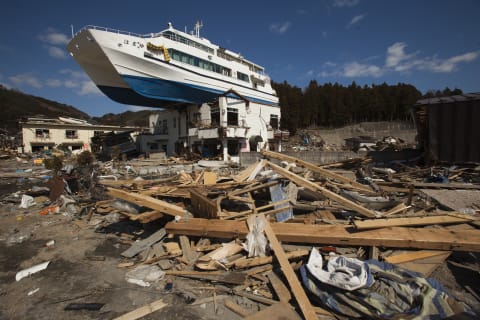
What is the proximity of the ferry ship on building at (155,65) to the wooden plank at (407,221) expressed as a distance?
19.6 meters

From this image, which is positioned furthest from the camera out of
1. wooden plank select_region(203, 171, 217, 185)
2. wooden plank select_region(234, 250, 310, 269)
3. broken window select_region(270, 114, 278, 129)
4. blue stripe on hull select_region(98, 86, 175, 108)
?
broken window select_region(270, 114, 278, 129)

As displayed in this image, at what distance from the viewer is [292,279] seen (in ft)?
9.70

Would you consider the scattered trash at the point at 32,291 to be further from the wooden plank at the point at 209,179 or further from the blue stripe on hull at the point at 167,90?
the blue stripe on hull at the point at 167,90

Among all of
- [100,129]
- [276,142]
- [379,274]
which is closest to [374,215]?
[379,274]

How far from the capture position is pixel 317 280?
9.31ft

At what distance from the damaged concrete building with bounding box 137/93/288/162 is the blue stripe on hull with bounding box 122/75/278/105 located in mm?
1379

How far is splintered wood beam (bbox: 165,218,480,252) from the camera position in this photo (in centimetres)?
333

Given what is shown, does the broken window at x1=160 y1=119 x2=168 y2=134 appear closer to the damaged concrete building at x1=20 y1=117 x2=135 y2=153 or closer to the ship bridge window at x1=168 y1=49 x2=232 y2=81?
the ship bridge window at x1=168 y1=49 x2=232 y2=81

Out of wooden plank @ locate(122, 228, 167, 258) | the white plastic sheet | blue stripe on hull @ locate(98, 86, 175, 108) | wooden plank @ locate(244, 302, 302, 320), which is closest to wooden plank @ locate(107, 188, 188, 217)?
wooden plank @ locate(122, 228, 167, 258)

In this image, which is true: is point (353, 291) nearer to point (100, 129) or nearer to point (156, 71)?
point (156, 71)

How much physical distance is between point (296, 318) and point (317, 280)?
0.57 metres

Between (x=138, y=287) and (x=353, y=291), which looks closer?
(x=353, y=291)

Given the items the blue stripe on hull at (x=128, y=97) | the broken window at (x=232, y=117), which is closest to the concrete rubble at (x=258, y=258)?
the broken window at (x=232, y=117)

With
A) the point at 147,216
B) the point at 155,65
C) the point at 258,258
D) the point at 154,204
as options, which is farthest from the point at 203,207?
the point at 155,65
